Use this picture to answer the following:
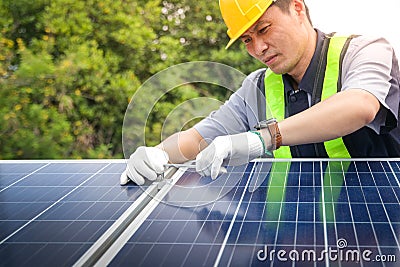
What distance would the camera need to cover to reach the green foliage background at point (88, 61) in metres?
5.73

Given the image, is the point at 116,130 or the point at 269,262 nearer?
the point at 269,262

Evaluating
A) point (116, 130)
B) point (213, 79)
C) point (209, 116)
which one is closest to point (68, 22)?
point (116, 130)

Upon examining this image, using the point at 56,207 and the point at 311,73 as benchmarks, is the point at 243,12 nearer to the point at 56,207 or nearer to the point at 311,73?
the point at 311,73

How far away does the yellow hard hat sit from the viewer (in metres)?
2.44

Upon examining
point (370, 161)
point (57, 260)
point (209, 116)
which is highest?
point (57, 260)

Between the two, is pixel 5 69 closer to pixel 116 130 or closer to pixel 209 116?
pixel 116 130

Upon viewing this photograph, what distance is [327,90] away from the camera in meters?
2.66

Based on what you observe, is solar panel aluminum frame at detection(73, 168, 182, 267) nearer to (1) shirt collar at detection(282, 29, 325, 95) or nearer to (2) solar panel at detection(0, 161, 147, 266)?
(2) solar panel at detection(0, 161, 147, 266)

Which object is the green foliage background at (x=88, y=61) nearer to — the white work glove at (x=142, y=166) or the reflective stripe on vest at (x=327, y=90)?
the reflective stripe on vest at (x=327, y=90)

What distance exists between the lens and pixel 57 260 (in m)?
1.54

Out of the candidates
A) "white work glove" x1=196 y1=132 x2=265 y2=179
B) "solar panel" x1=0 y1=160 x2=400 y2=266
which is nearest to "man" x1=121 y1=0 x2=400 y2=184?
"white work glove" x1=196 y1=132 x2=265 y2=179

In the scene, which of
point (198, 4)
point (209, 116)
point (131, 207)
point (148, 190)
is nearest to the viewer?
point (131, 207)

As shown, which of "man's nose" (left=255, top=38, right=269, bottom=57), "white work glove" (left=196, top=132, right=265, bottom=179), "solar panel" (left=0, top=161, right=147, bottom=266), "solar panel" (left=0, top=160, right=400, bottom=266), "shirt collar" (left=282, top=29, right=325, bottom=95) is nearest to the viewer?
"solar panel" (left=0, top=160, right=400, bottom=266)

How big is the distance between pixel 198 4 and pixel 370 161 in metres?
4.14
